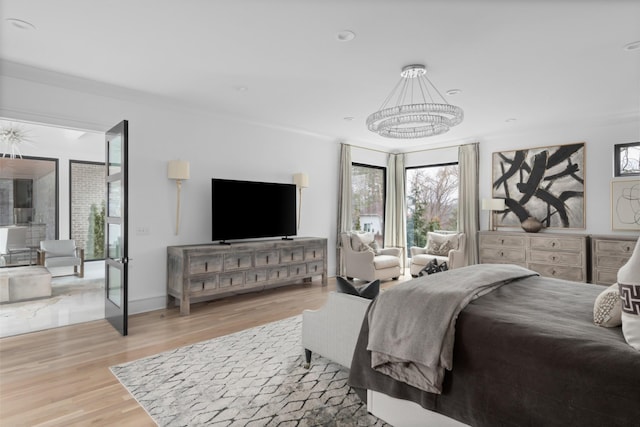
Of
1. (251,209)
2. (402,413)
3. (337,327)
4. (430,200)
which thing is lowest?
(402,413)

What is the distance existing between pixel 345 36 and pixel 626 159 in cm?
490

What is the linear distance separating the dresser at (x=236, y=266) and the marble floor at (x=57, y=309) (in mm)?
1080

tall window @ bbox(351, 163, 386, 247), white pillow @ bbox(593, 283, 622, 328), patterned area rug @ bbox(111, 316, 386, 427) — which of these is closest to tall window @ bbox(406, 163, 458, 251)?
tall window @ bbox(351, 163, 386, 247)

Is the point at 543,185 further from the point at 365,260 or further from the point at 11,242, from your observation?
the point at 11,242

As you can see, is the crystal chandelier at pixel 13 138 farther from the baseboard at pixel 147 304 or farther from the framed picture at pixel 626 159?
the framed picture at pixel 626 159

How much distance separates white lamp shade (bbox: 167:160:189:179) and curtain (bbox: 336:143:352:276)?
3.09m

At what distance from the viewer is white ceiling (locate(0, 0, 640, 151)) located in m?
2.52

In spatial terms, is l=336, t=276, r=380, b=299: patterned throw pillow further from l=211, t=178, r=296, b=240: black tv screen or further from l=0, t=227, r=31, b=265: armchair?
l=0, t=227, r=31, b=265: armchair

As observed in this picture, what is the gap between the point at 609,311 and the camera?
1734mm

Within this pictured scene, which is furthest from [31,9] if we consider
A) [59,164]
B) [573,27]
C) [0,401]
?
[59,164]

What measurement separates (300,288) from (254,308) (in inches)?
49.6

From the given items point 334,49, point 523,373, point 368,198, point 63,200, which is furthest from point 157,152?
point 63,200

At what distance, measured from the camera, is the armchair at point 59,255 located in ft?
21.2

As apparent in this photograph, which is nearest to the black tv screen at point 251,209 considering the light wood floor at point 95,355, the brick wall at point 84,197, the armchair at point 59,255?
the light wood floor at point 95,355
